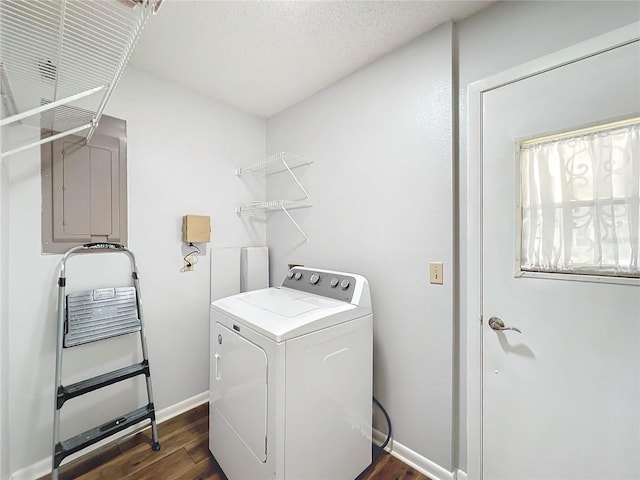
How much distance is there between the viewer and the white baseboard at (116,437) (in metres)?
1.46

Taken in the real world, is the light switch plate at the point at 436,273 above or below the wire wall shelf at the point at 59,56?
below

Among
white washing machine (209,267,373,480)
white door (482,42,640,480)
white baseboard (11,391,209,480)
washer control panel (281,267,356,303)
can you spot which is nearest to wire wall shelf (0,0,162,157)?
white washing machine (209,267,373,480)

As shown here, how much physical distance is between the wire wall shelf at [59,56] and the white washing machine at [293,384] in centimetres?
116

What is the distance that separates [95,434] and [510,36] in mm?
2966

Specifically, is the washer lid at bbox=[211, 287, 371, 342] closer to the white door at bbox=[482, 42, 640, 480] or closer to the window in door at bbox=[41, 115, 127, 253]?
the white door at bbox=[482, 42, 640, 480]

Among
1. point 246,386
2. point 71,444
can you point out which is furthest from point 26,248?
point 246,386

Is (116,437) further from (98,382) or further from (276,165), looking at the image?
(276,165)

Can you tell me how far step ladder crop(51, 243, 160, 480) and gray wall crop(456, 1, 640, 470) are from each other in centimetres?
192

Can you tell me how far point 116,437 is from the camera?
1.77m

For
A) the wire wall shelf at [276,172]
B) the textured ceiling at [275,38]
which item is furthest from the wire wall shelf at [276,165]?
the textured ceiling at [275,38]

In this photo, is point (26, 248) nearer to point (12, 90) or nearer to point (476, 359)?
point (12, 90)

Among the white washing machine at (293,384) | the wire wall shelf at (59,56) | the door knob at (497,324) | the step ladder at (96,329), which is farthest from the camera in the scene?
the step ladder at (96,329)

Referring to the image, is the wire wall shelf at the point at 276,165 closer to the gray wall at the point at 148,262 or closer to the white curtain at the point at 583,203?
the gray wall at the point at 148,262

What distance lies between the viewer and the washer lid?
1219 mm
